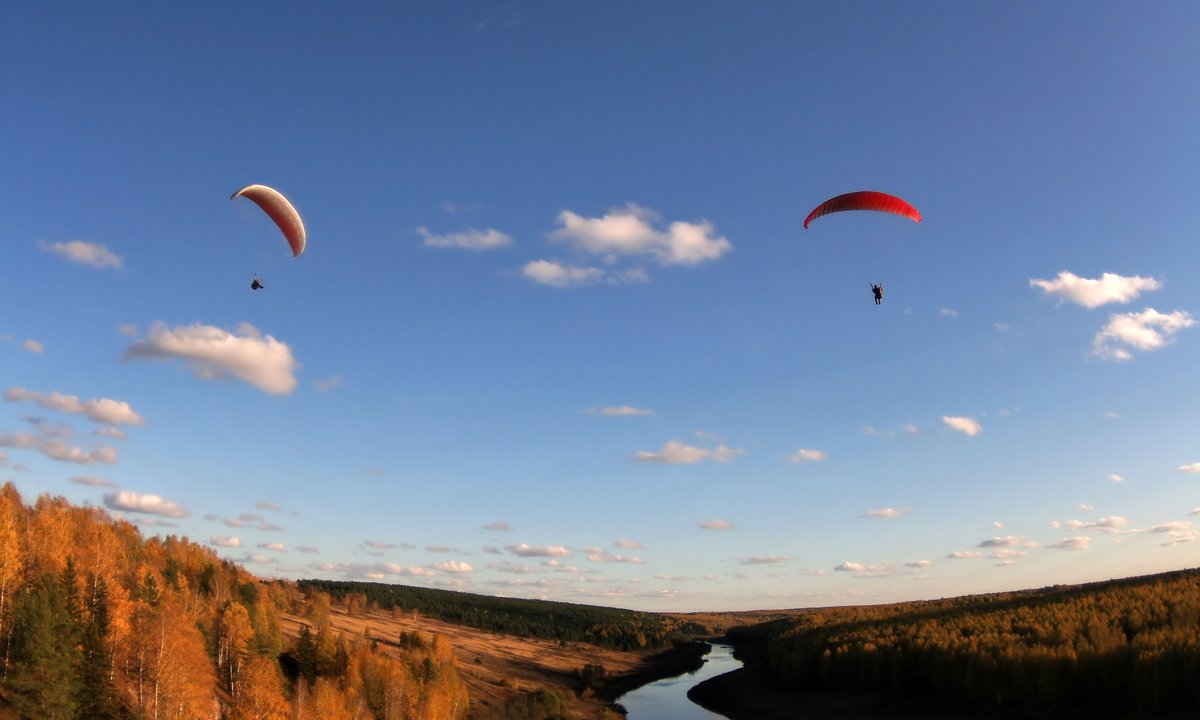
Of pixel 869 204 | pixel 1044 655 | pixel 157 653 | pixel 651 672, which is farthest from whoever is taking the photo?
pixel 651 672

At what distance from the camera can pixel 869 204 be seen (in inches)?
1847

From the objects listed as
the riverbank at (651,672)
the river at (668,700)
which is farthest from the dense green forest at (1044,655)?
the riverbank at (651,672)

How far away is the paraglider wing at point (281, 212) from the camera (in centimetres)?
4888

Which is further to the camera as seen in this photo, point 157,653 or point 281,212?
point 157,653

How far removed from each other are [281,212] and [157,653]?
116ft

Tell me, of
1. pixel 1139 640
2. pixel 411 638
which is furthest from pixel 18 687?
pixel 1139 640

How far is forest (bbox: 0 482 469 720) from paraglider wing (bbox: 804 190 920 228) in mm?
58854

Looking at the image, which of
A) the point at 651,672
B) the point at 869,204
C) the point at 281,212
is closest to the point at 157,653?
the point at 281,212

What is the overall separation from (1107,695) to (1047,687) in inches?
175

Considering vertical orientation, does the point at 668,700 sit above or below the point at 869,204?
below

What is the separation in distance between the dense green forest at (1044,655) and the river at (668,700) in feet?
51.1

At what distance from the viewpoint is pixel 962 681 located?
73.8m

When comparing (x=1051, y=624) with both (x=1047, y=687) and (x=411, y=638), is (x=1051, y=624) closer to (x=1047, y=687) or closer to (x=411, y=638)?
(x=1047, y=687)

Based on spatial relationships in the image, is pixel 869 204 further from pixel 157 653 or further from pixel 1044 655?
pixel 157 653
